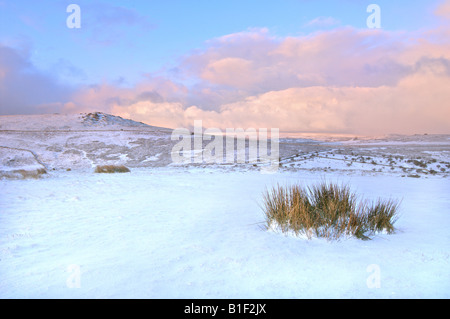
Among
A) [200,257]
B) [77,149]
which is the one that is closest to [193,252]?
[200,257]

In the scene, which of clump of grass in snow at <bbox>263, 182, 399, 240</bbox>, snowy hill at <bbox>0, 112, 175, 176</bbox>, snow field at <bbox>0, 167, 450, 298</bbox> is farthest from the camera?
snowy hill at <bbox>0, 112, 175, 176</bbox>

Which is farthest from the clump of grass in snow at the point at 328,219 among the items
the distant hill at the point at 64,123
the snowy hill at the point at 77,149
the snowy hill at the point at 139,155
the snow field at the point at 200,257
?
the distant hill at the point at 64,123

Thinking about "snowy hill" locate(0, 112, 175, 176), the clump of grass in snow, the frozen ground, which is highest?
"snowy hill" locate(0, 112, 175, 176)

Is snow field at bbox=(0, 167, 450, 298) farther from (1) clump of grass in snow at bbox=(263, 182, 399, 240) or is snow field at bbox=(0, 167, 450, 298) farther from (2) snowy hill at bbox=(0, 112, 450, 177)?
(2) snowy hill at bbox=(0, 112, 450, 177)

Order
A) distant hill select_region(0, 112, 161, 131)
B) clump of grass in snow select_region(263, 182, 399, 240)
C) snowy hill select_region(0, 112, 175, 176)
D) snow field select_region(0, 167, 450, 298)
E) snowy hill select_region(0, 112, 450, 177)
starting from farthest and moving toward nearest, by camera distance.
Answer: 1. distant hill select_region(0, 112, 161, 131)
2. snowy hill select_region(0, 112, 175, 176)
3. snowy hill select_region(0, 112, 450, 177)
4. clump of grass in snow select_region(263, 182, 399, 240)
5. snow field select_region(0, 167, 450, 298)

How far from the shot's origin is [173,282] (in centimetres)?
274

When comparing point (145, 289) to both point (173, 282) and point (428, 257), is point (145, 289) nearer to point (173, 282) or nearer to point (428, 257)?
point (173, 282)

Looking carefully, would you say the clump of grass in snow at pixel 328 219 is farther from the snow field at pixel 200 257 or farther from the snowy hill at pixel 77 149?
the snowy hill at pixel 77 149

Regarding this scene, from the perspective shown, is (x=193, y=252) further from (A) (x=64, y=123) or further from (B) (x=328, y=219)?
(A) (x=64, y=123)

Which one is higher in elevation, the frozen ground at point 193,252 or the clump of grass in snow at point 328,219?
the clump of grass in snow at point 328,219

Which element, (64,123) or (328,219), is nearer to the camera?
(328,219)

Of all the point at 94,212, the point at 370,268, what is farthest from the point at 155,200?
the point at 370,268

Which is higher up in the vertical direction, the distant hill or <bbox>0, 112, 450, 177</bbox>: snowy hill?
the distant hill

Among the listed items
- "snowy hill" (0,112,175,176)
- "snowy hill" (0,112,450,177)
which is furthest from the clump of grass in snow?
"snowy hill" (0,112,175,176)
